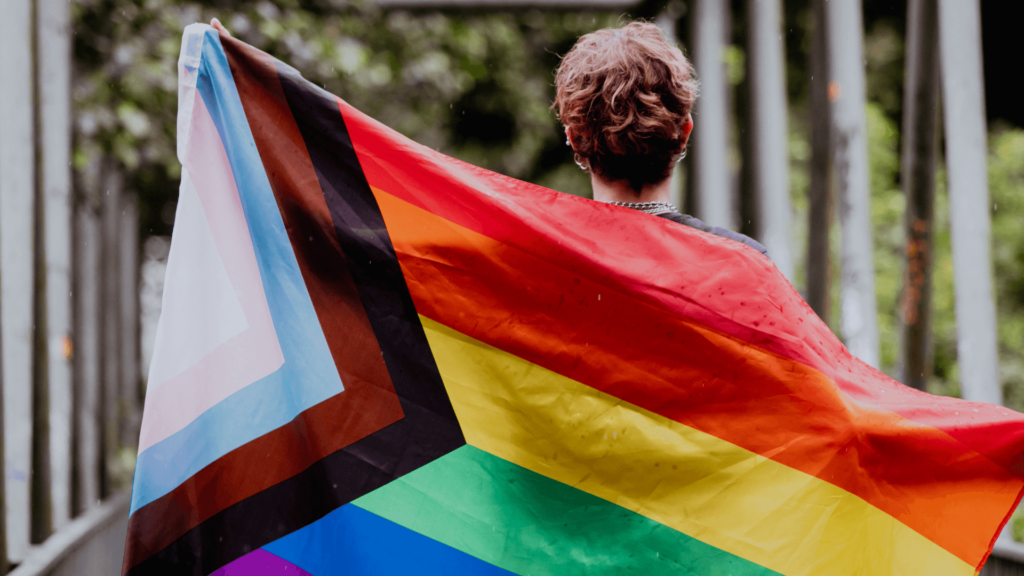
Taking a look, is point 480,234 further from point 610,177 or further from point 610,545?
point 610,545

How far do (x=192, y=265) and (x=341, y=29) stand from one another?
15.1 feet

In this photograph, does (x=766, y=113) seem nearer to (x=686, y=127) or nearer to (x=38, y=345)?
(x=686, y=127)

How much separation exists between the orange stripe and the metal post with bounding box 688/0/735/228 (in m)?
5.42

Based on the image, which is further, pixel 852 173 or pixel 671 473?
pixel 852 173

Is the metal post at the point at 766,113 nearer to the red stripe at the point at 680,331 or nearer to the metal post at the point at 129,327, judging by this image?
the red stripe at the point at 680,331

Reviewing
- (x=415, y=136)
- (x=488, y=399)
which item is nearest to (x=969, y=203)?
(x=488, y=399)

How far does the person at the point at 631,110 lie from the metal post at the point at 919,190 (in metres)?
2.98

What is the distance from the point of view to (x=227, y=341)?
1891 millimetres

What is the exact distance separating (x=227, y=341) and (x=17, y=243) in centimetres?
241

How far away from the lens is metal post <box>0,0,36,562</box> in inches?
142

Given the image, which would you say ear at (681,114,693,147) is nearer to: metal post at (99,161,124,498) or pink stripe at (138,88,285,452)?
pink stripe at (138,88,285,452)

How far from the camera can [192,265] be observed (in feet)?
6.23

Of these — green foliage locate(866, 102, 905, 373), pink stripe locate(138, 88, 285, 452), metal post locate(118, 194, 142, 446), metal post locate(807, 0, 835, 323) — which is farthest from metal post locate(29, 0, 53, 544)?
green foliage locate(866, 102, 905, 373)

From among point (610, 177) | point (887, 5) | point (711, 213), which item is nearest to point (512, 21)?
point (711, 213)
